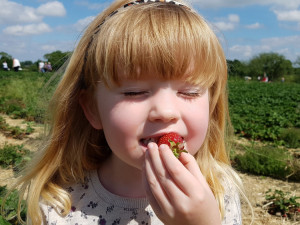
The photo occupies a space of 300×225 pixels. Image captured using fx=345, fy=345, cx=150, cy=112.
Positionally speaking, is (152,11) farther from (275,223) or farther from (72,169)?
(275,223)

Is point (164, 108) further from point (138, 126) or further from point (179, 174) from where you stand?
point (179, 174)

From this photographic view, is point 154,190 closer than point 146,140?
Yes

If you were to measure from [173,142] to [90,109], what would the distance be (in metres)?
0.70

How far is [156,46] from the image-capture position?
151 cm

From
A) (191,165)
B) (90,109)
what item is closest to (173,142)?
(191,165)

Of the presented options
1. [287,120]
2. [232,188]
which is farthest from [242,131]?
[232,188]

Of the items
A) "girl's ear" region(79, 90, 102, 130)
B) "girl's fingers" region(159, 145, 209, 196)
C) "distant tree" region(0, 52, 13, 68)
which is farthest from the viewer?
"distant tree" region(0, 52, 13, 68)

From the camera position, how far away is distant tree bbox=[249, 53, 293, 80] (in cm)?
7310

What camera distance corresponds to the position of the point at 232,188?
198 cm

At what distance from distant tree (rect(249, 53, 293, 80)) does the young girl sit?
242 ft

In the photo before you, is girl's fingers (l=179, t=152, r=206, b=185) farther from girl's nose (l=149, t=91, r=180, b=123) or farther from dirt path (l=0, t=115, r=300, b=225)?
dirt path (l=0, t=115, r=300, b=225)

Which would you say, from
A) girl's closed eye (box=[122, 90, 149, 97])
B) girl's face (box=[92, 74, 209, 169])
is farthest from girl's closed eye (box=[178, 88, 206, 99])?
girl's closed eye (box=[122, 90, 149, 97])

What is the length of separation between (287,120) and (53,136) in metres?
8.16

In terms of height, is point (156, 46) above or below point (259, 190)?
above
